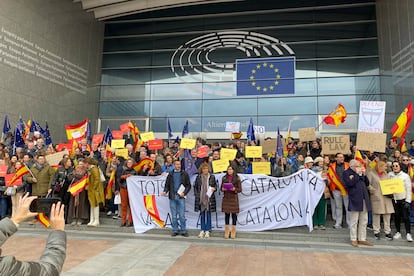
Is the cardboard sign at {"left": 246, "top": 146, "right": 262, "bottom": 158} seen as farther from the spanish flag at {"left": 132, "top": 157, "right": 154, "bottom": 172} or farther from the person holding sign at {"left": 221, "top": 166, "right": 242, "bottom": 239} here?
the spanish flag at {"left": 132, "top": 157, "right": 154, "bottom": 172}

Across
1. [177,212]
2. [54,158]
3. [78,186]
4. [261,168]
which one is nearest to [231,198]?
[261,168]

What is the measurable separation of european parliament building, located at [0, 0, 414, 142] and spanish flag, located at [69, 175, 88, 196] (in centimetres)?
848

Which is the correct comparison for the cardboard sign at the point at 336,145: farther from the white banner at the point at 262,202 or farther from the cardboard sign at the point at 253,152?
the cardboard sign at the point at 253,152

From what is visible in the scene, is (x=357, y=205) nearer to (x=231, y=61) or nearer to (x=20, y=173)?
(x=20, y=173)

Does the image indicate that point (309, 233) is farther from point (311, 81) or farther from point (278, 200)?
point (311, 81)

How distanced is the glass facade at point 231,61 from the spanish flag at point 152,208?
35.2ft

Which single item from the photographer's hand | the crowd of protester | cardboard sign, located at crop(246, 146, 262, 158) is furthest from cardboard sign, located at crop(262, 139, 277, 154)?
the photographer's hand

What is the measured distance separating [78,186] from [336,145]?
7.22m

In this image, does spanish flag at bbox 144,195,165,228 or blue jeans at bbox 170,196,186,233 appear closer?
blue jeans at bbox 170,196,186,233

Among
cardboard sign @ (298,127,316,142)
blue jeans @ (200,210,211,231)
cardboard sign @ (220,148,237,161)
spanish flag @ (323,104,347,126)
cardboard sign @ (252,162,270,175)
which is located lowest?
blue jeans @ (200,210,211,231)

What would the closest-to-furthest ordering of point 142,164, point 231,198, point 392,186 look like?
point 392,186 → point 231,198 → point 142,164

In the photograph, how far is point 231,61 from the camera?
19.6 meters

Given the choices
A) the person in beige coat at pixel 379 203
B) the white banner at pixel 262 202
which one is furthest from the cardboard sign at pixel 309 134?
the person in beige coat at pixel 379 203

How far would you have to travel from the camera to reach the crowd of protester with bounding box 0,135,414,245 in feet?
24.3
